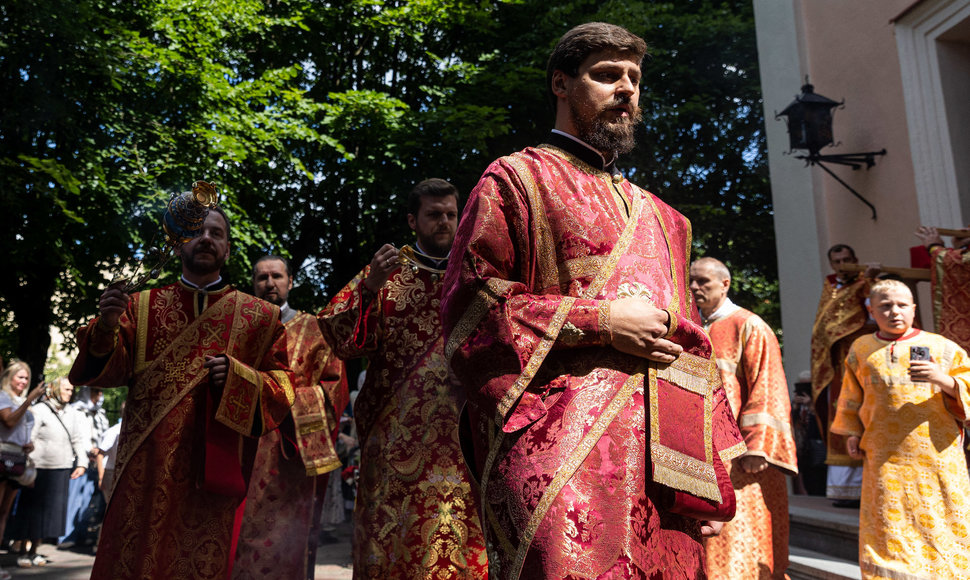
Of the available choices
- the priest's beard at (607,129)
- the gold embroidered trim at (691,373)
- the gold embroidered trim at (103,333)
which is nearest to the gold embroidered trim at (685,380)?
the gold embroidered trim at (691,373)

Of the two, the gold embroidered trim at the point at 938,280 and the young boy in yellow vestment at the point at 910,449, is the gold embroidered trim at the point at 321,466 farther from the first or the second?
the gold embroidered trim at the point at 938,280

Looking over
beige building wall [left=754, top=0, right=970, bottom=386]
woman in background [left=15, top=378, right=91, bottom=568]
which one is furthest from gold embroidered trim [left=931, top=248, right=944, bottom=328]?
woman in background [left=15, top=378, right=91, bottom=568]

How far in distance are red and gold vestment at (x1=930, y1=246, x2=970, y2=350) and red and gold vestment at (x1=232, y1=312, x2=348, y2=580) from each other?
487cm

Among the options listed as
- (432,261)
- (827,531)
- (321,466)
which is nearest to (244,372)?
(432,261)

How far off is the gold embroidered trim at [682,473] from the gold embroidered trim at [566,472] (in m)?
0.14

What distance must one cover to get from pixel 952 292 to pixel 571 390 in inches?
227

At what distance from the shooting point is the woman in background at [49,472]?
10.5 m

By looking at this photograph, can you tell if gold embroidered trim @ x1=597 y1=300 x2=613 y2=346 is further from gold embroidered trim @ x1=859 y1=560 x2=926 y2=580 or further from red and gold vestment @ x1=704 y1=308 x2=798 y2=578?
gold embroidered trim @ x1=859 y1=560 x2=926 y2=580

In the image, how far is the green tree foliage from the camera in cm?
1245

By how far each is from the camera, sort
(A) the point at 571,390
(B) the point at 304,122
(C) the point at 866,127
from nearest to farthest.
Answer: (A) the point at 571,390, (C) the point at 866,127, (B) the point at 304,122

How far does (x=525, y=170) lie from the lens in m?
2.57

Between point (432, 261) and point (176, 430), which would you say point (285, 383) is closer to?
point (176, 430)

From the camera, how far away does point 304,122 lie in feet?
46.9

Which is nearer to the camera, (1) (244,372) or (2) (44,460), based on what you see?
(1) (244,372)
